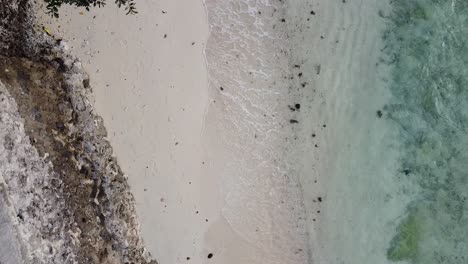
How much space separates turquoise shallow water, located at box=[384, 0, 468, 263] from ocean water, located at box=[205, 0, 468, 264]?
0.01m

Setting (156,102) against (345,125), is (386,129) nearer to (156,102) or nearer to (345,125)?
(345,125)

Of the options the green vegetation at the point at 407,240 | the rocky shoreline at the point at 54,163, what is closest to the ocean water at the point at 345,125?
the green vegetation at the point at 407,240

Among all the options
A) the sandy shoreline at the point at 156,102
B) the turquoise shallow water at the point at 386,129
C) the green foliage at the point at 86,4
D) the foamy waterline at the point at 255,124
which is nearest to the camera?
the green foliage at the point at 86,4

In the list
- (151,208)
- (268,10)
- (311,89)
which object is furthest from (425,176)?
(151,208)

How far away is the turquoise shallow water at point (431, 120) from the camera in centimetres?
638

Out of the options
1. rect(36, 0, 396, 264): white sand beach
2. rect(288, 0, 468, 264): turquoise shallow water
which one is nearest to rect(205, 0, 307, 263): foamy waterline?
rect(36, 0, 396, 264): white sand beach

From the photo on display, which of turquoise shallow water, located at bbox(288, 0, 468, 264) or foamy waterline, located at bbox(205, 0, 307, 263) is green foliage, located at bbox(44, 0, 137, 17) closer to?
foamy waterline, located at bbox(205, 0, 307, 263)

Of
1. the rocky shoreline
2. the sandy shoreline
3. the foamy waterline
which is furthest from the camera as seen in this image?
the foamy waterline

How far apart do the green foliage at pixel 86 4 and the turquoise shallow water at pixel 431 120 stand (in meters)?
3.18

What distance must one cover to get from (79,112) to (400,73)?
394cm

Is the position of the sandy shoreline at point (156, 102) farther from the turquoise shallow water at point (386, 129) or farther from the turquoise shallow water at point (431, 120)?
the turquoise shallow water at point (431, 120)

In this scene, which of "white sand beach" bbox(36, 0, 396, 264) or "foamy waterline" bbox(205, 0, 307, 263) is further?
"foamy waterline" bbox(205, 0, 307, 263)

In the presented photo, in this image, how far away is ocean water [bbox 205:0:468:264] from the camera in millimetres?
6133

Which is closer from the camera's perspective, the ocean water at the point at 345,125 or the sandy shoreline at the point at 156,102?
the sandy shoreline at the point at 156,102
